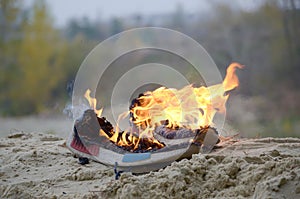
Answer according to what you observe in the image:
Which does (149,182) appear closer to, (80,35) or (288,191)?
(288,191)

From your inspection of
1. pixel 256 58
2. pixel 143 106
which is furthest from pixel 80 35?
pixel 143 106

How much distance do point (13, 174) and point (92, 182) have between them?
0.49m

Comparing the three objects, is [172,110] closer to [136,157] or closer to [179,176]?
[136,157]

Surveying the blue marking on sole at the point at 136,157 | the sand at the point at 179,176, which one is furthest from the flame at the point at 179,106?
the blue marking on sole at the point at 136,157

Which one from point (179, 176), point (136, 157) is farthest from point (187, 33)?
point (179, 176)

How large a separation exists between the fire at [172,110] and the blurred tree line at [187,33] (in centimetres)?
275

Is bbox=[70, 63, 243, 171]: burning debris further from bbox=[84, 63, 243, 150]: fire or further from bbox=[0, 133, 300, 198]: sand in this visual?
bbox=[0, 133, 300, 198]: sand

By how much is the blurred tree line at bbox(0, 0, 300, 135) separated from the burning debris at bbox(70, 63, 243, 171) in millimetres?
2758

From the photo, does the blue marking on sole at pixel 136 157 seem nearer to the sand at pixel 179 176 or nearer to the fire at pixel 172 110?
the sand at pixel 179 176

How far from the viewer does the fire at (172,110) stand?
2.89 meters

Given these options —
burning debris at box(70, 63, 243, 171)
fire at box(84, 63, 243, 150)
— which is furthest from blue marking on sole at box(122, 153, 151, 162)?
fire at box(84, 63, 243, 150)

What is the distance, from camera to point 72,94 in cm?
336

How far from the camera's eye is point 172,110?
9.80ft

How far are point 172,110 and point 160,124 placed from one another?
0.12 meters
